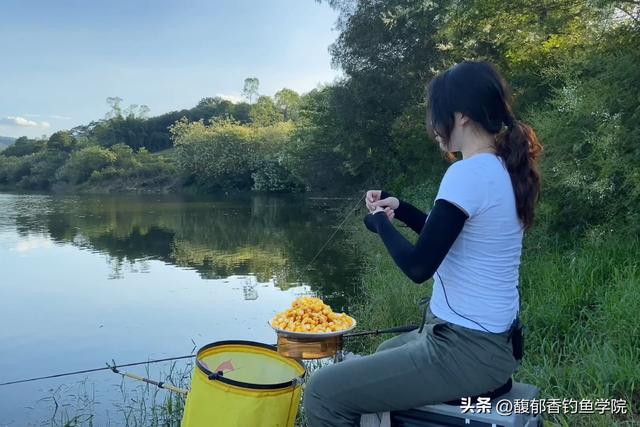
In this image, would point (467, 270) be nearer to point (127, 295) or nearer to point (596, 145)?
point (596, 145)

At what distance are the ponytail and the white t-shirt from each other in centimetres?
4

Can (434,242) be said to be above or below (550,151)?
below

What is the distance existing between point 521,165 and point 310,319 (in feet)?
4.67

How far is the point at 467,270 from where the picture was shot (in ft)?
6.20

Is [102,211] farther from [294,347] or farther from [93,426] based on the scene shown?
[294,347]

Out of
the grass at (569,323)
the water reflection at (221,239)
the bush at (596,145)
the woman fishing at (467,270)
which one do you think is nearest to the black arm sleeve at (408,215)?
the woman fishing at (467,270)

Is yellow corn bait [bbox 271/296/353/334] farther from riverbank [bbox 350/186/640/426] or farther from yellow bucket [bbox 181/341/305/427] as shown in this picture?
riverbank [bbox 350/186/640/426]

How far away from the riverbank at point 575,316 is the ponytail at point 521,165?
1.47m

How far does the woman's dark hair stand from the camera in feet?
6.24

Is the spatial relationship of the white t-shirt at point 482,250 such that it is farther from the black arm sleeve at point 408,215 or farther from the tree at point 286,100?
the tree at point 286,100

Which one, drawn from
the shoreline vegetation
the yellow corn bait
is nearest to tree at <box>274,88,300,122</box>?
the shoreline vegetation

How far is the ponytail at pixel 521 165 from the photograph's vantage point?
192 centimetres

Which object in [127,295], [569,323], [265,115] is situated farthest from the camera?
[265,115]

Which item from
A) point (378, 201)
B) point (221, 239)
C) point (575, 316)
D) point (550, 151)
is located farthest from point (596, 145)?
point (221, 239)
